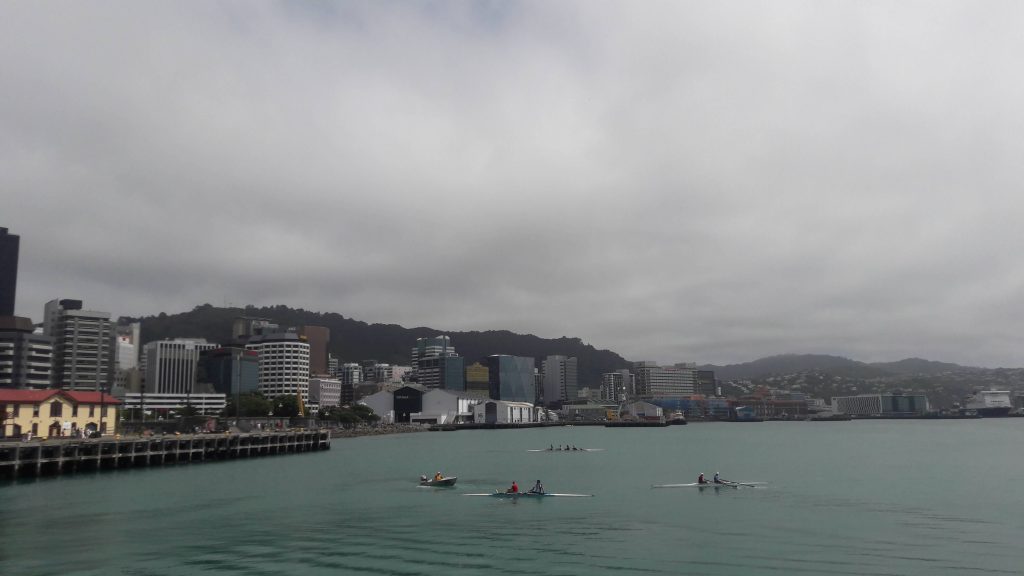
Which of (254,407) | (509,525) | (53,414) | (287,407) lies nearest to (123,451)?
(53,414)

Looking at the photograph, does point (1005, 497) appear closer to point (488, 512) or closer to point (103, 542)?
point (488, 512)

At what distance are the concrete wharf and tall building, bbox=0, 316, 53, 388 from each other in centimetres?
12914

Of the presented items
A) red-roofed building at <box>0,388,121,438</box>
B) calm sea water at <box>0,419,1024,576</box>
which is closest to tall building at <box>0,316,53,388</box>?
red-roofed building at <box>0,388,121,438</box>

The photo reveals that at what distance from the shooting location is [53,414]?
6925cm

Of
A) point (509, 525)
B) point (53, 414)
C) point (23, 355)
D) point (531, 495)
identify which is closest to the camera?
point (509, 525)

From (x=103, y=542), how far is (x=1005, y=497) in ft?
169

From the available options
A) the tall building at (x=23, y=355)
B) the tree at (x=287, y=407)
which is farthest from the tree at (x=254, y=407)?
the tall building at (x=23, y=355)

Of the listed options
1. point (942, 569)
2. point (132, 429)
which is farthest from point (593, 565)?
point (132, 429)

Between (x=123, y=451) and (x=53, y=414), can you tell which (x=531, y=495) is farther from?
(x=53, y=414)

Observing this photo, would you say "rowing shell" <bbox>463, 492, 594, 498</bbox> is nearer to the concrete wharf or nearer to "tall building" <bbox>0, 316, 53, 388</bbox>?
the concrete wharf

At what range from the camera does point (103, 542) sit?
31484mm

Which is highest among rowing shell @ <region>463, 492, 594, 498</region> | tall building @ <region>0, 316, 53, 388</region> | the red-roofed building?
tall building @ <region>0, 316, 53, 388</region>

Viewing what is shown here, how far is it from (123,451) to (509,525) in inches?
1892

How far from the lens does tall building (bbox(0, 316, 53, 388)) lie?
186 metres
